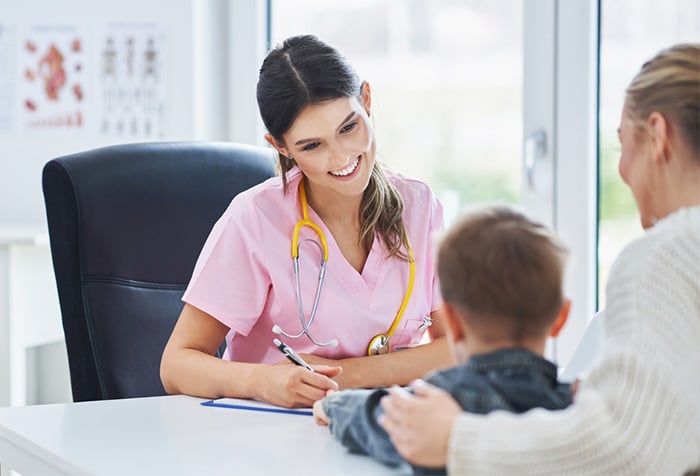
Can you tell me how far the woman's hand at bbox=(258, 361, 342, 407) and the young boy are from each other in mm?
354

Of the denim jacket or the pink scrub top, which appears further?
the pink scrub top

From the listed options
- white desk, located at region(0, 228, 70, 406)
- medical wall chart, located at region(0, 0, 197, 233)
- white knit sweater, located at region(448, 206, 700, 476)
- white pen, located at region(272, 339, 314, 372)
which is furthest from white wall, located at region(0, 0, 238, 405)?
white knit sweater, located at region(448, 206, 700, 476)

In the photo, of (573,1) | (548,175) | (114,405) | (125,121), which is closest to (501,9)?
(573,1)

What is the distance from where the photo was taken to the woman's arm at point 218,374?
1298 mm

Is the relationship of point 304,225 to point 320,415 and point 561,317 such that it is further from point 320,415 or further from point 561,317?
point 561,317

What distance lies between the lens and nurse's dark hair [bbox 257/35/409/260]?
1.53 metres

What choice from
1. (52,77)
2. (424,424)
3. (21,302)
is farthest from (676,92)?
(52,77)

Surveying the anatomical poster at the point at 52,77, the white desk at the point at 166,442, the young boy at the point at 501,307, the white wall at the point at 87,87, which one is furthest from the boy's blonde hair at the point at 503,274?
the anatomical poster at the point at 52,77

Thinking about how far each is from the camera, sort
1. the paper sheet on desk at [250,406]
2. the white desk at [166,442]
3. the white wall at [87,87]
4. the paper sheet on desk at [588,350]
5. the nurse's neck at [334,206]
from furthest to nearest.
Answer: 1. the white wall at [87,87]
2. the nurse's neck at [334,206]
3. the paper sheet on desk at [588,350]
4. the paper sheet on desk at [250,406]
5. the white desk at [166,442]

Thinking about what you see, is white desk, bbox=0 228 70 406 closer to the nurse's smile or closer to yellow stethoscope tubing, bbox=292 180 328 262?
yellow stethoscope tubing, bbox=292 180 328 262

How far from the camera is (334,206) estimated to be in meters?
1.68

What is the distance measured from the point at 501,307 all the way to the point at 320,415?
1.18 feet

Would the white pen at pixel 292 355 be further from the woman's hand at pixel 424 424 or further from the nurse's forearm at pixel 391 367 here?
the woman's hand at pixel 424 424

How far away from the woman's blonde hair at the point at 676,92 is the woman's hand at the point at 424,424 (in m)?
0.37
